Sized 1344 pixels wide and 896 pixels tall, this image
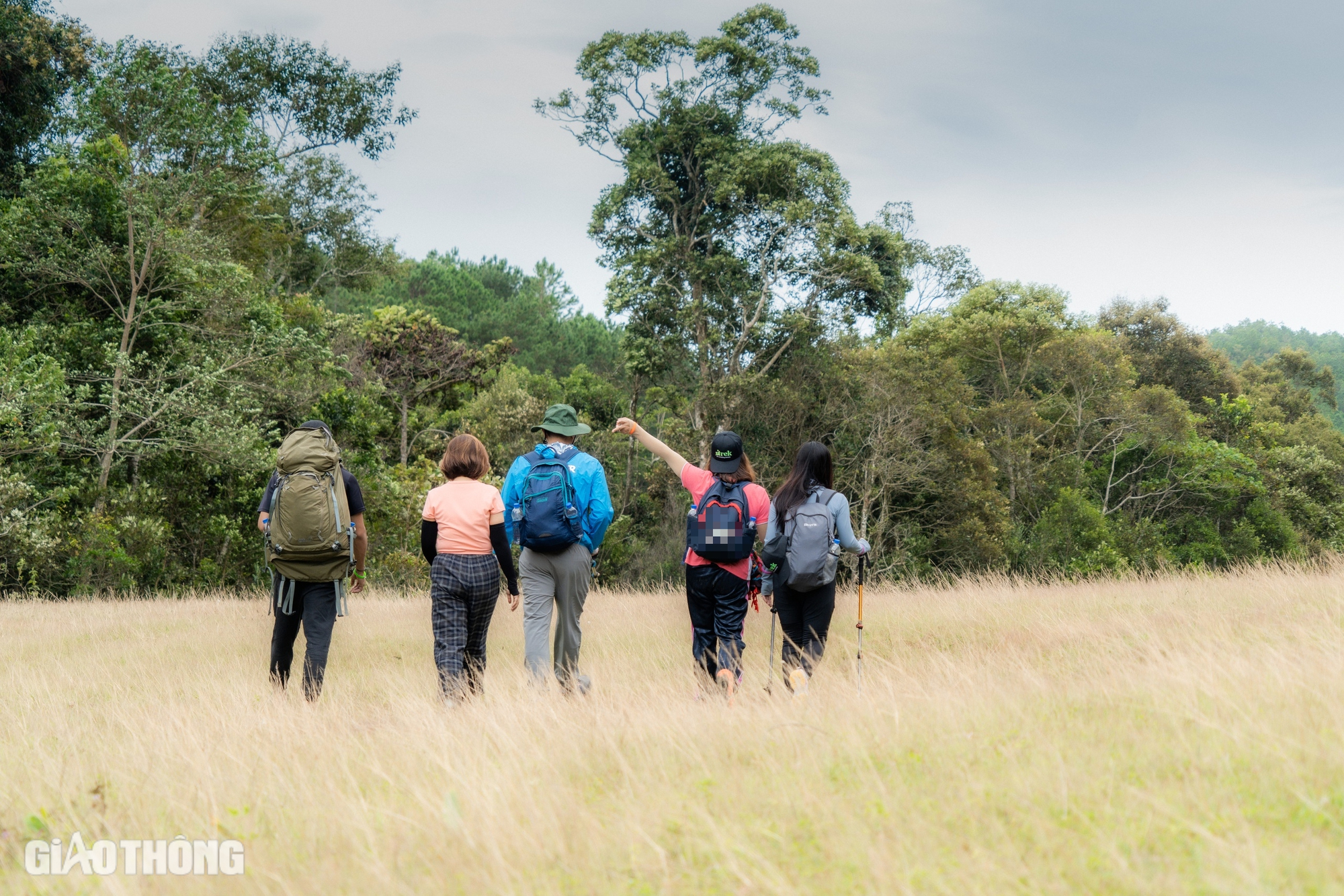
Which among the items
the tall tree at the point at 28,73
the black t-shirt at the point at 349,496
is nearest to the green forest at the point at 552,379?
the tall tree at the point at 28,73

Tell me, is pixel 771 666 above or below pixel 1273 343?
below

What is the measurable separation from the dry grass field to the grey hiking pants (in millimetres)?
361

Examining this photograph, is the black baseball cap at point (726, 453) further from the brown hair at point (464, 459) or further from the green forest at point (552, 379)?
the green forest at point (552, 379)

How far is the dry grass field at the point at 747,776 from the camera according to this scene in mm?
2674

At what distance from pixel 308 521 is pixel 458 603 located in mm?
1010

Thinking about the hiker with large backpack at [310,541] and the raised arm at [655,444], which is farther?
the raised arm at [655,444]

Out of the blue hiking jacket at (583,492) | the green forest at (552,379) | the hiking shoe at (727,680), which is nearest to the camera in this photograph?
the hiking shoe at (727,680)

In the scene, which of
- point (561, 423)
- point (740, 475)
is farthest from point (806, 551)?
point (561, 423)

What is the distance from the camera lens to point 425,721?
453 cm

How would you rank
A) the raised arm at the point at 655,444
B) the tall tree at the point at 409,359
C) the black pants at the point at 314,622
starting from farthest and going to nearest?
the tall tree at the point at 409,359 → the raised arm at the point at 655,444 → the black pants at the point at 314,622

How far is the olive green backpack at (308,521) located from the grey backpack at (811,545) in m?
2.71

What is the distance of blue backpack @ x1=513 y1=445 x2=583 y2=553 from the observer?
17.7ft

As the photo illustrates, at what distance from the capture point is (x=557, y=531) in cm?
538

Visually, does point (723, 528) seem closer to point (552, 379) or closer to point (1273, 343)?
point (552, 379)
